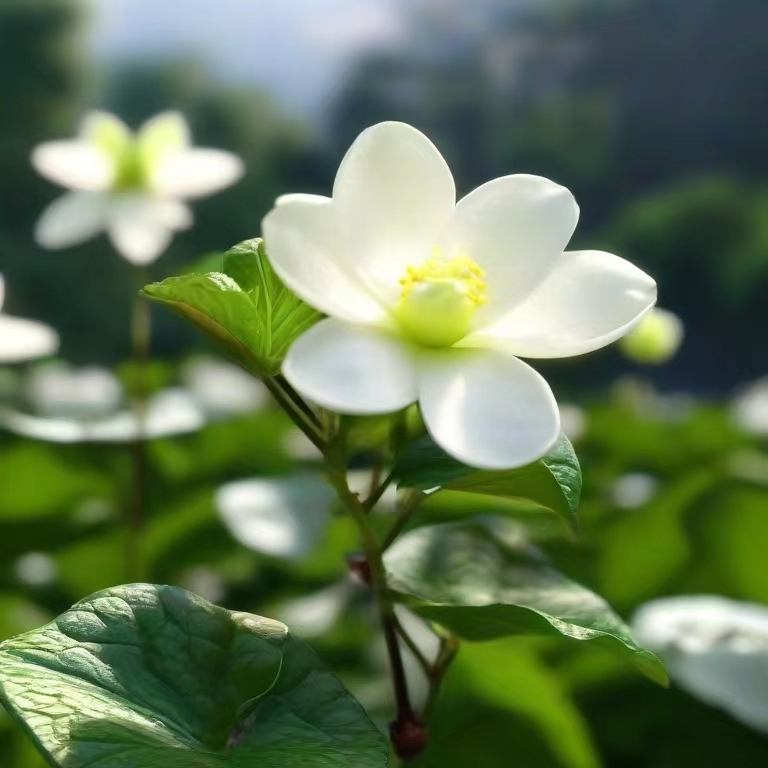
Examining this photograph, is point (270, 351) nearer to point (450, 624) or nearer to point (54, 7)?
point (450, 624)

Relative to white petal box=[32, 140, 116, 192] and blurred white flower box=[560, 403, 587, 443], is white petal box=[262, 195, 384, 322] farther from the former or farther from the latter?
blurred white flower box=[560, 403, 587, 443]

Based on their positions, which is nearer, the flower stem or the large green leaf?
the large green leaf

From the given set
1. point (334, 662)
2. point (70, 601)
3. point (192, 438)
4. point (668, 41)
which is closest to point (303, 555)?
point (334, 662)

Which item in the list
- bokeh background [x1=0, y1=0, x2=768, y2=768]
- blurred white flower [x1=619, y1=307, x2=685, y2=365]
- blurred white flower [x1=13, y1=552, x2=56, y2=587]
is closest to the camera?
blurred white flower [x1=13, y1=552, x2=56, y2=587]

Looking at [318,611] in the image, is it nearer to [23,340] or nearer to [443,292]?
[23,340]

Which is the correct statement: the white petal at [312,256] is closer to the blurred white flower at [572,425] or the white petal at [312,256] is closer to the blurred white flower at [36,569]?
the blurred white flower at [36,569]

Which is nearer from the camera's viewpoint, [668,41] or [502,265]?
[502,265]

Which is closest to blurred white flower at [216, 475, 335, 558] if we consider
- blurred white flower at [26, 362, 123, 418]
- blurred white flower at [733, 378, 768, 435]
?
blurred white flower at [26, 362, 123, 418]

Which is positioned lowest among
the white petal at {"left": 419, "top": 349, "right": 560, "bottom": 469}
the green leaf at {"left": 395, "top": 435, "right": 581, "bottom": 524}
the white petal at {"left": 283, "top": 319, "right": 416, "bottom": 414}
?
the green leaf at {"left": 395, "top": 435, "right": 581, "bottom": 524}
